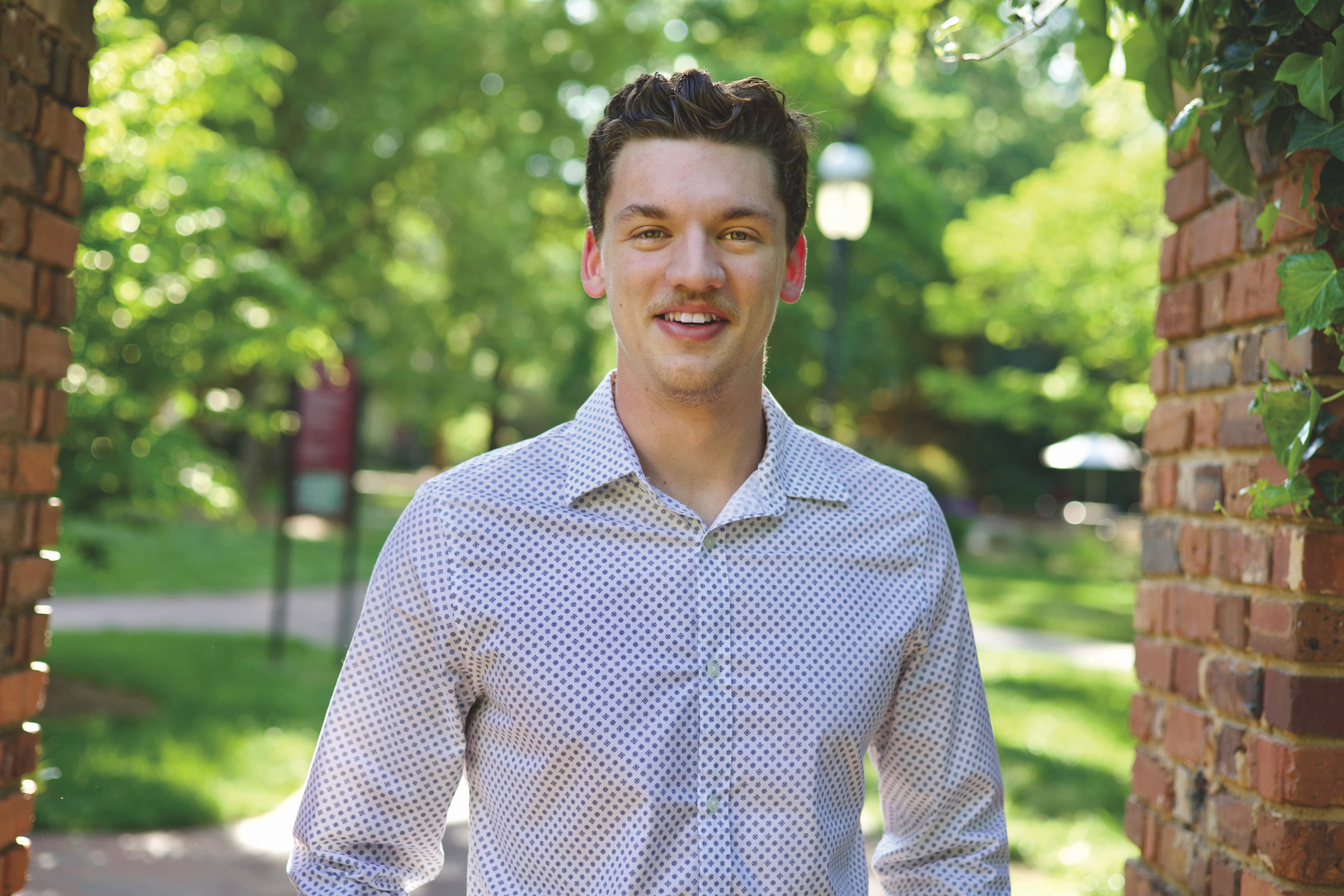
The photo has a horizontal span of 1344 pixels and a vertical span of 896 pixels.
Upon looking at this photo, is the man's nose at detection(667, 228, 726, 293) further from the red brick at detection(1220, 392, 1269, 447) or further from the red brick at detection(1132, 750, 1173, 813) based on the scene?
the red brick at detection(1132, 750, 1173, 813)

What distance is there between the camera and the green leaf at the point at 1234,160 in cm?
218

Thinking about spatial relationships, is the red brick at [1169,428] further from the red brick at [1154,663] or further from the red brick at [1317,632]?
the red brick at [1317,632]

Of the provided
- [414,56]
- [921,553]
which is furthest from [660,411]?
[414,56]

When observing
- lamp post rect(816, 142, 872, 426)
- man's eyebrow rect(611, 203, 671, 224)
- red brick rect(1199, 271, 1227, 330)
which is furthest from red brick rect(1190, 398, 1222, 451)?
lamp post rect(816, 142, 872, 426)

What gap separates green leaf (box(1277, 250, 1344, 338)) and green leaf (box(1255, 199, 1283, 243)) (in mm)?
97


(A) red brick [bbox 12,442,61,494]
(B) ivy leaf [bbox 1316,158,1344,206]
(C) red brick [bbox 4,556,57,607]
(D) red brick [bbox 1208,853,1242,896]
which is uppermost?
(B) ivy leaf [bbox 1316,158,1344,206]

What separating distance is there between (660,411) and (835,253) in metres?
9.54

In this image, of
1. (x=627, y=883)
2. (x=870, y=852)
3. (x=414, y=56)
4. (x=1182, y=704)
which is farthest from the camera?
(x=414, y=56)

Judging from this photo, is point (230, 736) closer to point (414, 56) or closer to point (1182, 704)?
point (1182, 704)

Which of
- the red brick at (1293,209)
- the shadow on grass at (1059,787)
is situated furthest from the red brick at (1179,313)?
the shadow on grass at (1059,787)

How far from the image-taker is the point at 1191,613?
8.17 feet

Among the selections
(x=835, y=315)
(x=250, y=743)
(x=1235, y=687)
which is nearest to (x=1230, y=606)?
(x=1235, y=687)

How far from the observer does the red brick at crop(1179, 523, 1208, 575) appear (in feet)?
8.04

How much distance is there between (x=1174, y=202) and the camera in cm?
271
